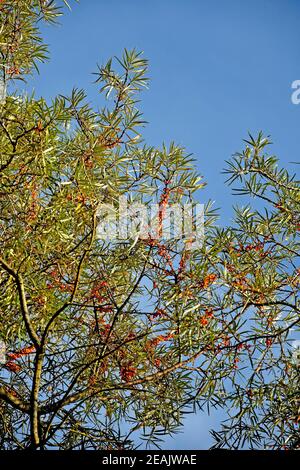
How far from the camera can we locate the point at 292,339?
10.6 feet

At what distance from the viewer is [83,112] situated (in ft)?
11.3

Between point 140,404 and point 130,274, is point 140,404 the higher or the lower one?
the lower one
